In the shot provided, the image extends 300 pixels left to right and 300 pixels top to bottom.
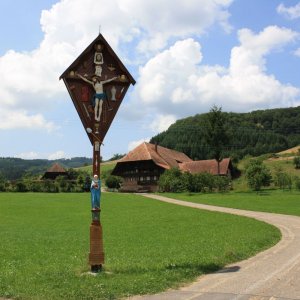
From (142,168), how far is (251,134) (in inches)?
2716

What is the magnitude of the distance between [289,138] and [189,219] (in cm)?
13966

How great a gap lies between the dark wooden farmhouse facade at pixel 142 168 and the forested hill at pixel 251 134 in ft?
130

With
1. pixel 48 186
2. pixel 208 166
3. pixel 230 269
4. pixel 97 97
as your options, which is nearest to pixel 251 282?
pixel 230 269

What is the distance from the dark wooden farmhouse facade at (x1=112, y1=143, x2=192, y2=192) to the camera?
95.7 metres

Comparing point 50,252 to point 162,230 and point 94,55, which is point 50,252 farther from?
point 162,230

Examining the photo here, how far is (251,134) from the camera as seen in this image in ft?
516

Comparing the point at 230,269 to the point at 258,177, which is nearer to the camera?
the point at 230,269

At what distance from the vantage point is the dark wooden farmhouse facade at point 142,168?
314 ft

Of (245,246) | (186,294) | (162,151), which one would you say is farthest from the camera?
(162,151)

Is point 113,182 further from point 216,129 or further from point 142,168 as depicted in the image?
point 216,129

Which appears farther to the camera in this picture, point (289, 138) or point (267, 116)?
point (267, 116)

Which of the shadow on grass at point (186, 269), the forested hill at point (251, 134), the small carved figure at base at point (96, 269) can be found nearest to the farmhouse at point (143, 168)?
the forested hill at point (251, 134)

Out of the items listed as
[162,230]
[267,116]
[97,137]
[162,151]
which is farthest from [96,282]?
[267,116]

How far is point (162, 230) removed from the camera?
24.9m
